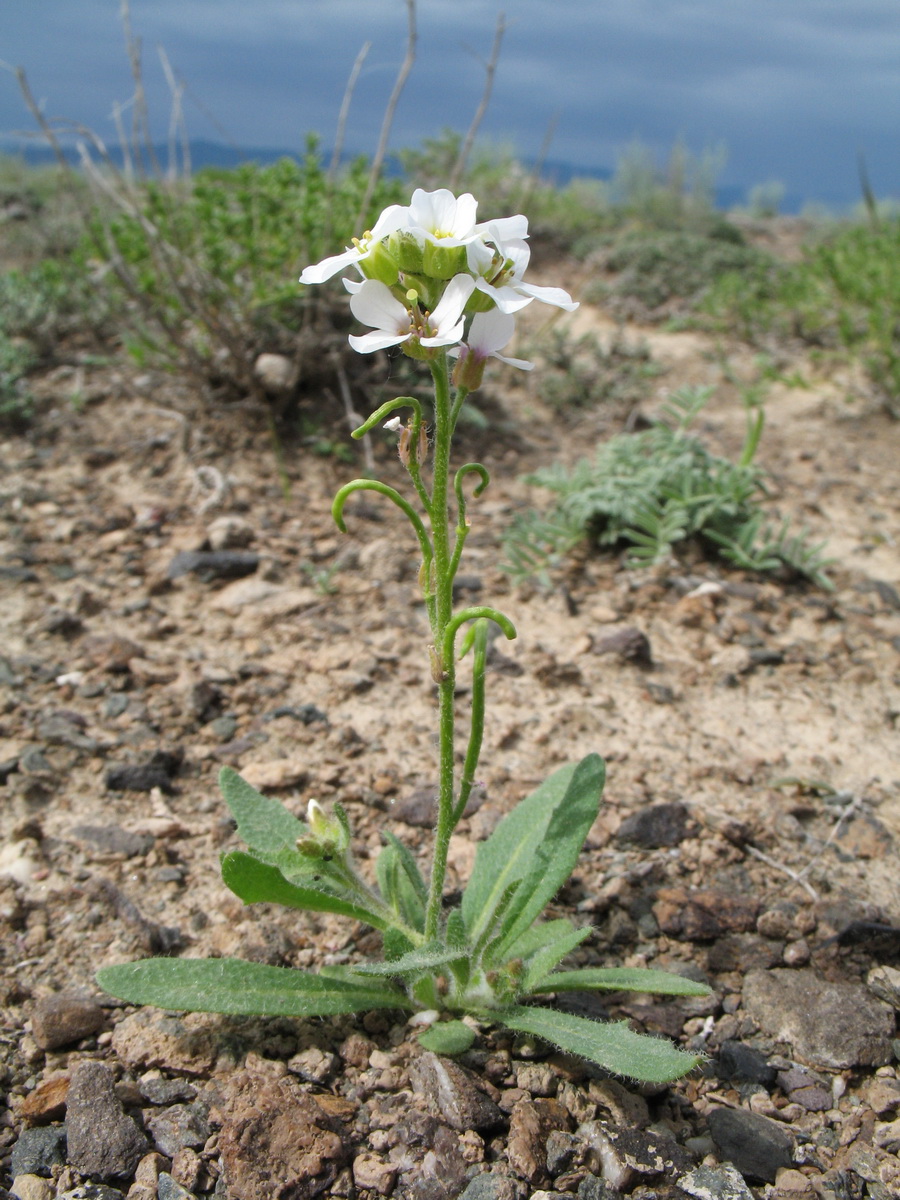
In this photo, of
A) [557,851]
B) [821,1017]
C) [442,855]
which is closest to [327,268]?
[442,855]

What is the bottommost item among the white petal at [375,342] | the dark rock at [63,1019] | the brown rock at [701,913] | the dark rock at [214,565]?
the dark rock at [63,1019]

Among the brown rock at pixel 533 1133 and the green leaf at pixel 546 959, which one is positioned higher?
the green leaf at pixel 546 959

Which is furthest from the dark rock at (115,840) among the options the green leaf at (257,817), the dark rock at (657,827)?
the dark rock at (657,827)

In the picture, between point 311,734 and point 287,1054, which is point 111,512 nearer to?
point 311,734

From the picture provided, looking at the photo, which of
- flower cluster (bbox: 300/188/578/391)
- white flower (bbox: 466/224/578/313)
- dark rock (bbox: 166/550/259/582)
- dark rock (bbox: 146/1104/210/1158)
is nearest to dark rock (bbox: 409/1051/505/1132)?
dark rock (bbox: 146/1104/210/1158)

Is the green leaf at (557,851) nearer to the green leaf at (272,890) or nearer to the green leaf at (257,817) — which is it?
Result: the green leaf at (272,890)

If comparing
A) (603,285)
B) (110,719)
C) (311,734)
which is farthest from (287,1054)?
(603,285)

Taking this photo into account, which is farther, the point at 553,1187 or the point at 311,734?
the point at 311,734
